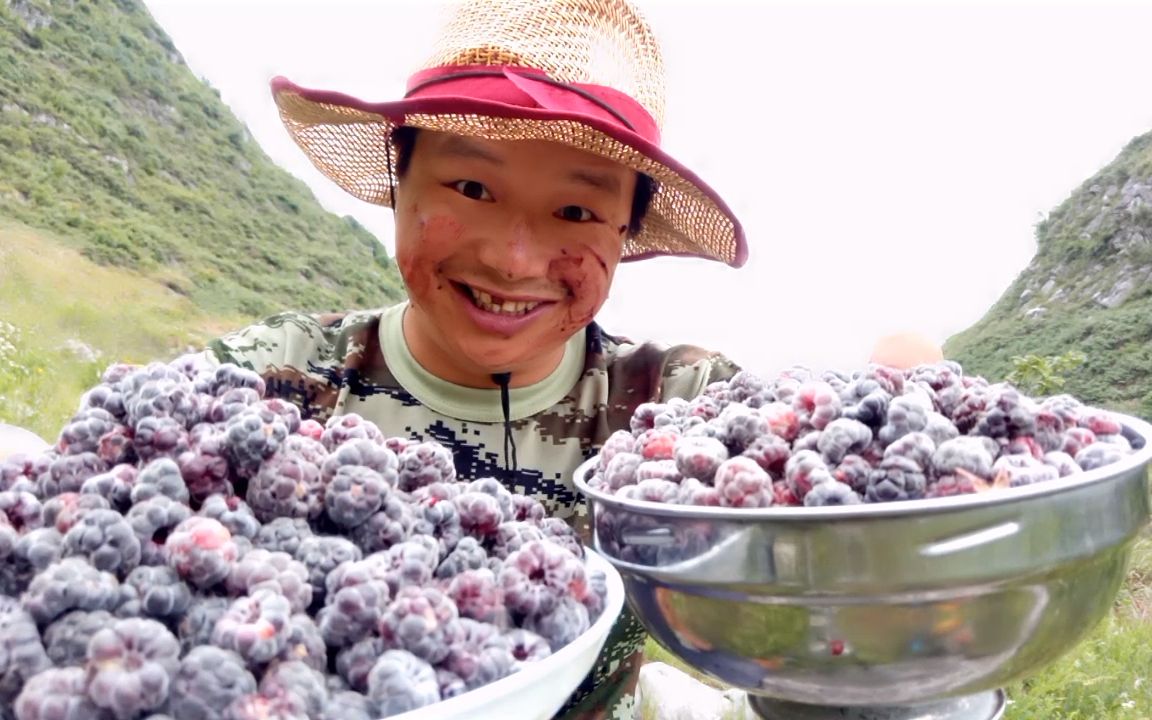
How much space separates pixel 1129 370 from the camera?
1215 cm

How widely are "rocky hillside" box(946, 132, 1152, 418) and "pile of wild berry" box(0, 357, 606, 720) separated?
41.0 ft

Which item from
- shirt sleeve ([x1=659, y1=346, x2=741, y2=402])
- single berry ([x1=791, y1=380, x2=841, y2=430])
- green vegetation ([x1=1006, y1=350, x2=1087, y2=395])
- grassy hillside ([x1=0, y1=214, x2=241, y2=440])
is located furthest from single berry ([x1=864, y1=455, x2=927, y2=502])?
grassy hillside ([x1=0, y1=214, x2=241, y2=440])

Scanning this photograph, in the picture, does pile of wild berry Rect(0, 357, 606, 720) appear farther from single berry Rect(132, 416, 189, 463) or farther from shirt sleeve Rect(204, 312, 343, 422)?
shirt sleeve Rect(204, 312, 343, 422)

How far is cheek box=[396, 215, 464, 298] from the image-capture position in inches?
49.9

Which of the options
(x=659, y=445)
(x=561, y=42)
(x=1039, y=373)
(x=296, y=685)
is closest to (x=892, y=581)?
(x=659, y=445)

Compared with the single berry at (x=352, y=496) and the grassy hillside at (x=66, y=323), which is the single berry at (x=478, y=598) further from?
the grassy hillside at (x=66, y=323)

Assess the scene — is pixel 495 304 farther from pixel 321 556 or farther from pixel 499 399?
pixel 321 556

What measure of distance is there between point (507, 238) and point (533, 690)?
80 centimetres

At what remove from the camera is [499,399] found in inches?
60.7

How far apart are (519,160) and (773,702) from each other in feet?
2.60

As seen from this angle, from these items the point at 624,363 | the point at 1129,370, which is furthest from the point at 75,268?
the point at 624,363

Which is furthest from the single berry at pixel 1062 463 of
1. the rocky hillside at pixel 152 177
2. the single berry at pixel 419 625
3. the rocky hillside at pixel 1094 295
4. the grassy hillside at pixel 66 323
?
the rocky hillside at pixel 152 177

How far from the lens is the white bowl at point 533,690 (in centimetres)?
50

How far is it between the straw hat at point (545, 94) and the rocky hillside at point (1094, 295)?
11.8 meters
